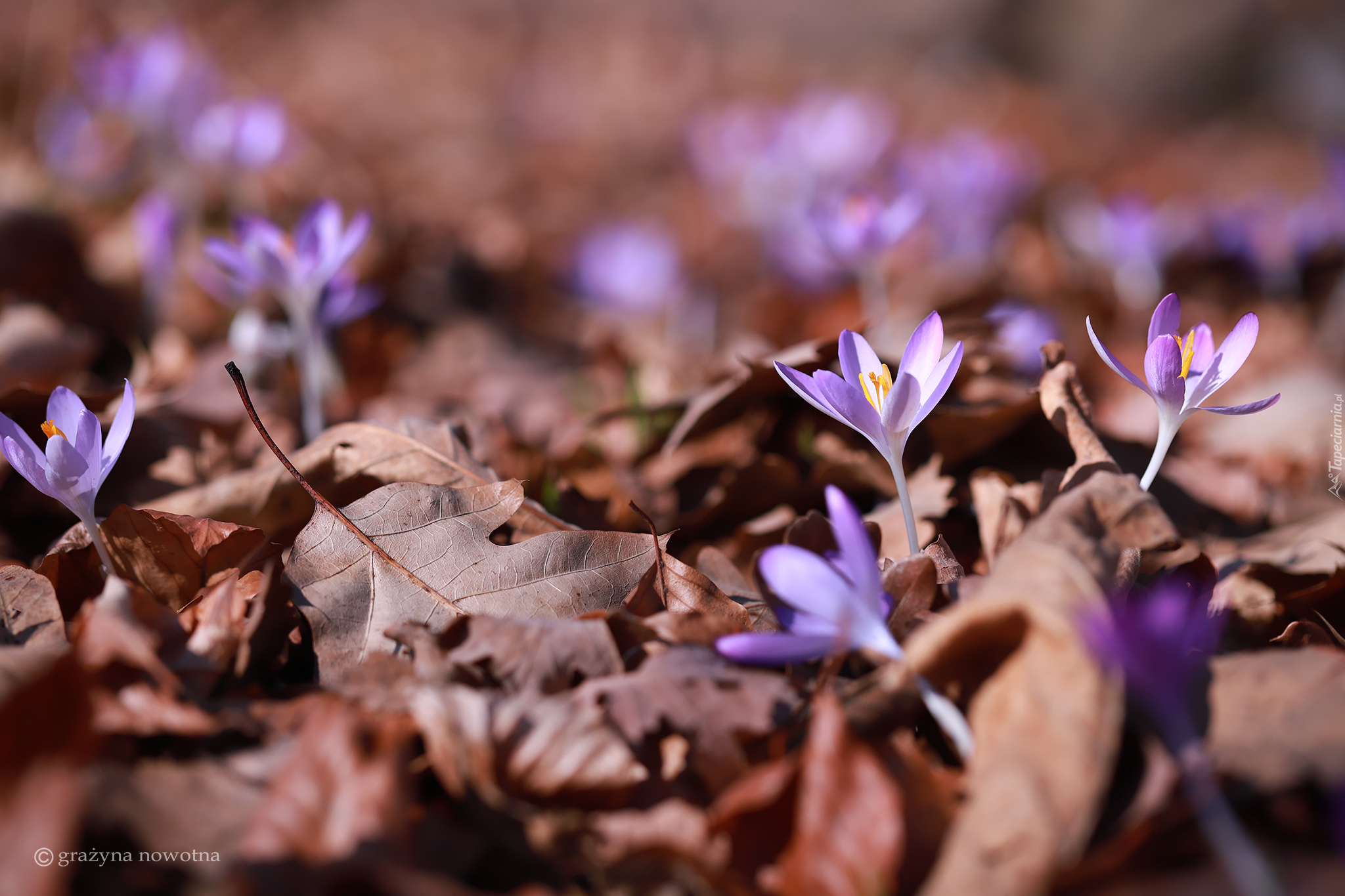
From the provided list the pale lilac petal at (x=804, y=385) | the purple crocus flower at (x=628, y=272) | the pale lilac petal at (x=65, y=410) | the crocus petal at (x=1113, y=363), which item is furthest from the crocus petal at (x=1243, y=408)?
the purple crocus flower at (x=628, y=272)

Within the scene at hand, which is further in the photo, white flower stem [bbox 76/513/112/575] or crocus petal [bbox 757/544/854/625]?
white flower stem [bbox 76/513/112/575]

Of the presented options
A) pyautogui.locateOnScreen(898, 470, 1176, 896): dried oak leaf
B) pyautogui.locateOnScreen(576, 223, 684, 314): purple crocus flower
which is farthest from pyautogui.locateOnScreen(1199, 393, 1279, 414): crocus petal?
pyautogui.locateOnScreen(576, 223, 684, 314): purple crocus flower

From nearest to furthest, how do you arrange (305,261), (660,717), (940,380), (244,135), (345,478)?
(660,717) → (940,380) → (345,478) → (305,261) → (244,135)

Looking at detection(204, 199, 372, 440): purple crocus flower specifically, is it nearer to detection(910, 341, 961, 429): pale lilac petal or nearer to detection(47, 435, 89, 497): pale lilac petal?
detection(47, 435, 89, 497): pale lilac petal

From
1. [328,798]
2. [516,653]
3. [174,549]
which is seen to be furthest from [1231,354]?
[174,549]

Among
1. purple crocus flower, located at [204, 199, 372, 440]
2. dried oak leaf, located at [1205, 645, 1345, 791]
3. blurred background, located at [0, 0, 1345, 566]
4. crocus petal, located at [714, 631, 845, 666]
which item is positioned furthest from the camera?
blurred background, located at [0, 0, 1345, 566]

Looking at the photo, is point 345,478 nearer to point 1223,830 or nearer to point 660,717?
point 660,717
